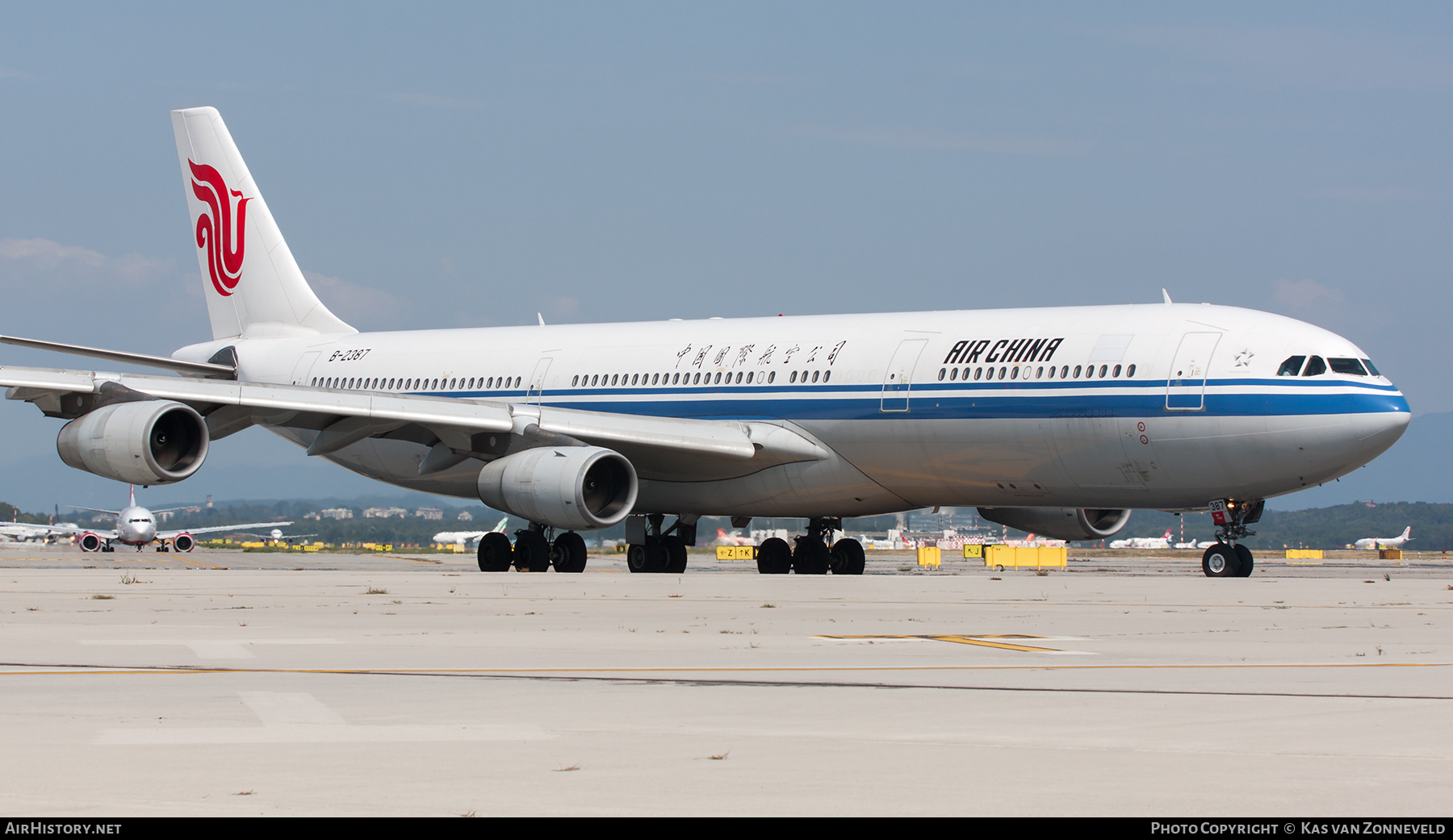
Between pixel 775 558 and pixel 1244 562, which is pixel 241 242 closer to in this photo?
pixel 775 558

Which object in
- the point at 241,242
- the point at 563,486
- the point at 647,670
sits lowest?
the point at 647,670

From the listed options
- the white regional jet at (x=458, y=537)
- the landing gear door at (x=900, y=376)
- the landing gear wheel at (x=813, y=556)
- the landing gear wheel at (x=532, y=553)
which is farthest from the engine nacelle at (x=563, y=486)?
the white regional jet at (x=458, y=537)

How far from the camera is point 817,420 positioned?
27.1m

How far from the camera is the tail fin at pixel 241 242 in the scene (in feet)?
121

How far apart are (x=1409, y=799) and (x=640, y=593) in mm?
14276

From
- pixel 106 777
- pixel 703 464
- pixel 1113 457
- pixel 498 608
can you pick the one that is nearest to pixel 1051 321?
pixel 1113 457

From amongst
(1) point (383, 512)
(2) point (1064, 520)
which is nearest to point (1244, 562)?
(2) point (1064, 520)

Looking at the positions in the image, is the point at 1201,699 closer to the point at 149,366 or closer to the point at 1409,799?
the point at 1409,799

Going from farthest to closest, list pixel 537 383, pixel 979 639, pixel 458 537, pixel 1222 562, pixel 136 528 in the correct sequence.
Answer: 1. pixel 458 537
2. pixel 136 528
3. pixel 537 383
4. pixel 1222 562
5. pixel 979 639

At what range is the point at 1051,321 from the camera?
2534 centimetres

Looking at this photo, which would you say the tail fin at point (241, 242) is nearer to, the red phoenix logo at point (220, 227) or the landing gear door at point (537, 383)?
the red phoenix logo at point (220, 227)

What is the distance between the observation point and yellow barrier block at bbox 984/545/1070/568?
134ft

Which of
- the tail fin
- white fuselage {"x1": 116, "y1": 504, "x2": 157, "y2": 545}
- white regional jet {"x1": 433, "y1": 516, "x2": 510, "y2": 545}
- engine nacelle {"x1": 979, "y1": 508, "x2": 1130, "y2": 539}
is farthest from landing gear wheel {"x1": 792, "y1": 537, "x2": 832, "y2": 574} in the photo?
white regional jet {"x1": 433, "y1": 516, "x2": 510, "y2": 545}

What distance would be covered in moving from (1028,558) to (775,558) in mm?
Result: 12513
